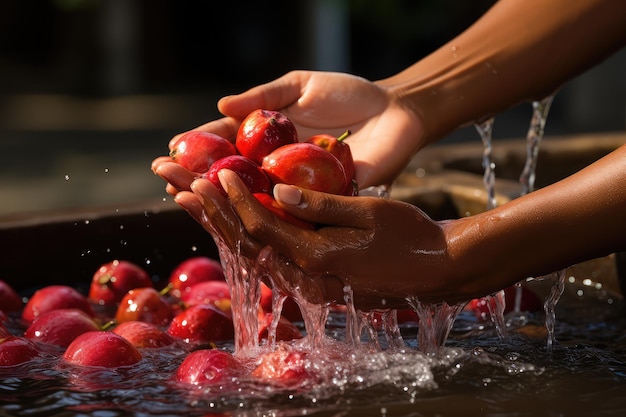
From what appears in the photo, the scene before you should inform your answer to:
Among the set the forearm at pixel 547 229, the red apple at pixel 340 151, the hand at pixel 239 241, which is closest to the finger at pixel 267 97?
the red apple at pixel 340 151

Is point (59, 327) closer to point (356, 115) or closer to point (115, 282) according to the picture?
point (115, 282)

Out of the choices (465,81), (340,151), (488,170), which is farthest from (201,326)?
(488,170)

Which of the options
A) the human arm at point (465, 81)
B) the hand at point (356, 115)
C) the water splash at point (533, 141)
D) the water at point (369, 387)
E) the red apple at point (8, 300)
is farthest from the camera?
the water splash at point (533, 141)

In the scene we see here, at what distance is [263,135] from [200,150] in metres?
0.18

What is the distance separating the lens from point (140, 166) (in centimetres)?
1138

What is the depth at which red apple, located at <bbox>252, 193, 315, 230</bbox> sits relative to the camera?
9.62 ft

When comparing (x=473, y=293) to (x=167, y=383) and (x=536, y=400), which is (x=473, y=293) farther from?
(x=167, y=383)

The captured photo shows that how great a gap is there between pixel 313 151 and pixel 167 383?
706mm

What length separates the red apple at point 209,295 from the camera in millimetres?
3871

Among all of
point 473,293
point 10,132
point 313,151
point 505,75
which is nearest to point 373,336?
point 473,293

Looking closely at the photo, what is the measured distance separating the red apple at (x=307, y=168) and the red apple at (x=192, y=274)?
106 centimetres

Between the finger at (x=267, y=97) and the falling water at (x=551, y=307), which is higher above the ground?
the finger at (x=267, y=97)

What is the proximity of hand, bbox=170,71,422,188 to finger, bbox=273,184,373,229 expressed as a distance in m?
0.72

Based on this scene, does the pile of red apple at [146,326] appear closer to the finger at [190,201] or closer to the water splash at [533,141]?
the finger at [190,201]
